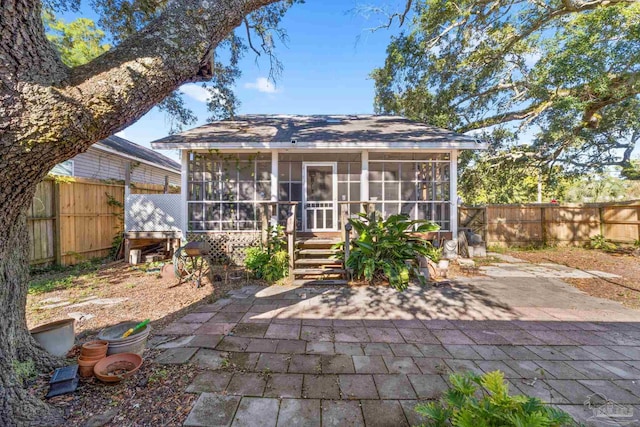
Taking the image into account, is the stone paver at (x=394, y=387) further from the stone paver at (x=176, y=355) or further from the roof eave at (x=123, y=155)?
the roof eave at (x=123, y=155)

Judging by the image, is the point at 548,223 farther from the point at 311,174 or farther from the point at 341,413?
the point at 341,413

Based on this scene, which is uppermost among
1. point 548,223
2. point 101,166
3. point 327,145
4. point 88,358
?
point 327,145

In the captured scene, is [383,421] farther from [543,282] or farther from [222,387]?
[543,282]

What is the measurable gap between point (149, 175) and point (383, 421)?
1393 centimetres

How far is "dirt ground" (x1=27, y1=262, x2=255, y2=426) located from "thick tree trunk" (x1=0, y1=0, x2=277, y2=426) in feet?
0.89

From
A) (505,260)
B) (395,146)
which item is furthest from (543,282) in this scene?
(395,146)

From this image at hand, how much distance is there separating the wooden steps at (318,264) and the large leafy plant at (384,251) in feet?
1.39

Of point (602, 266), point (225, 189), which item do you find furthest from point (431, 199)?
point (225, 189)

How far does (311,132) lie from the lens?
7551 mm

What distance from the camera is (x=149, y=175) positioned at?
40.2 ft

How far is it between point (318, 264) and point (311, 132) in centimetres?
393

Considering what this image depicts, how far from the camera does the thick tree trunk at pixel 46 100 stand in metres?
1.49

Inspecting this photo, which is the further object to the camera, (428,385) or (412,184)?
(412,184)

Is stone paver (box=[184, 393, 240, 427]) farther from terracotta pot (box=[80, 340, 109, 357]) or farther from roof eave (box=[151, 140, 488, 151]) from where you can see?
roof eave (box=[151, 140, 488, 151])
